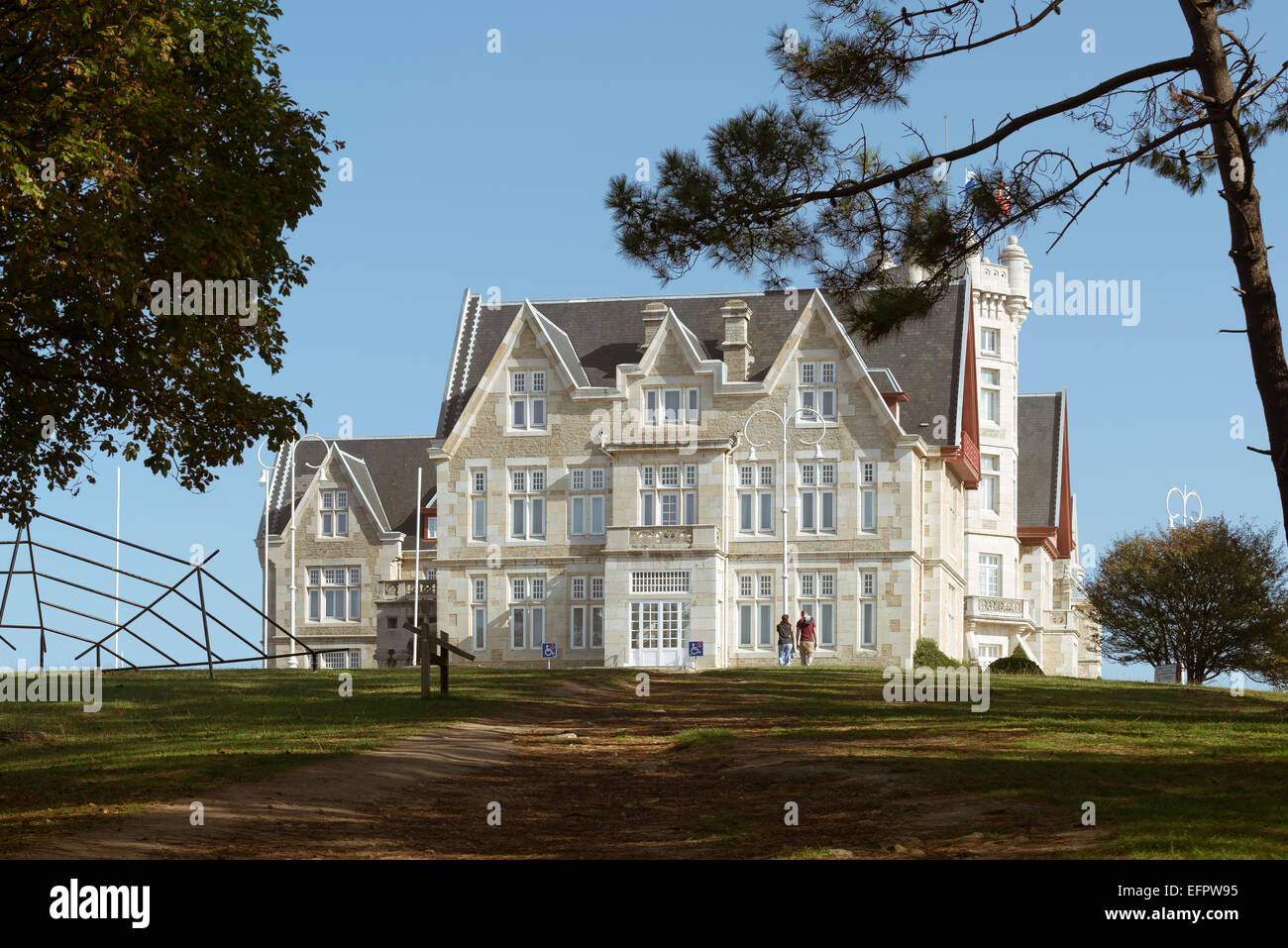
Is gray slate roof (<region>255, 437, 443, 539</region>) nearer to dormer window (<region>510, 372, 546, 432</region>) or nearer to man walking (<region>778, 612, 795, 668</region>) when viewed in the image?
dormer window (<region>510, 372, 546, 432</region>)

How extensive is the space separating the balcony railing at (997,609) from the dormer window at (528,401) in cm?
1913

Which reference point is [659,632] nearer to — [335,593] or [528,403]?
[528,403]

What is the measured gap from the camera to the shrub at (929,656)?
165 feet

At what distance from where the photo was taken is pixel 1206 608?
58.1m

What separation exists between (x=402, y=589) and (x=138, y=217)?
46.7 m

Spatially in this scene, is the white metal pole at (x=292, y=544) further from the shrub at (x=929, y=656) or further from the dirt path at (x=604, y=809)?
the dirt path at (x=604, y=809)

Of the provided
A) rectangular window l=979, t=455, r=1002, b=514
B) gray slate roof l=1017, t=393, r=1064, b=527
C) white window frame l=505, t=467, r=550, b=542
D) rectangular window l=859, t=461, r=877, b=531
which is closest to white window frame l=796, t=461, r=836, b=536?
rectangular window l=859, t=461, r=877, b=531

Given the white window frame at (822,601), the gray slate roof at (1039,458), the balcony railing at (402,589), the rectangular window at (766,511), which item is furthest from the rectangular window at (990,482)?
the balcony railing at (402,589)

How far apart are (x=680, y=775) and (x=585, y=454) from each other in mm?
39449

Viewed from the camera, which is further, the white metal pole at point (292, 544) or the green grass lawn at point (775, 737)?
the white metal pole at point (292, 544)

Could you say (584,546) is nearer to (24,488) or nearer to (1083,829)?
(24,488)

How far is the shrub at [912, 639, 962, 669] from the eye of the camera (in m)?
50.4

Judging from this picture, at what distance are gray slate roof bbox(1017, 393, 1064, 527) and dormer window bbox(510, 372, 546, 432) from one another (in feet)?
83.9

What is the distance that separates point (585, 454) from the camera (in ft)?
183
